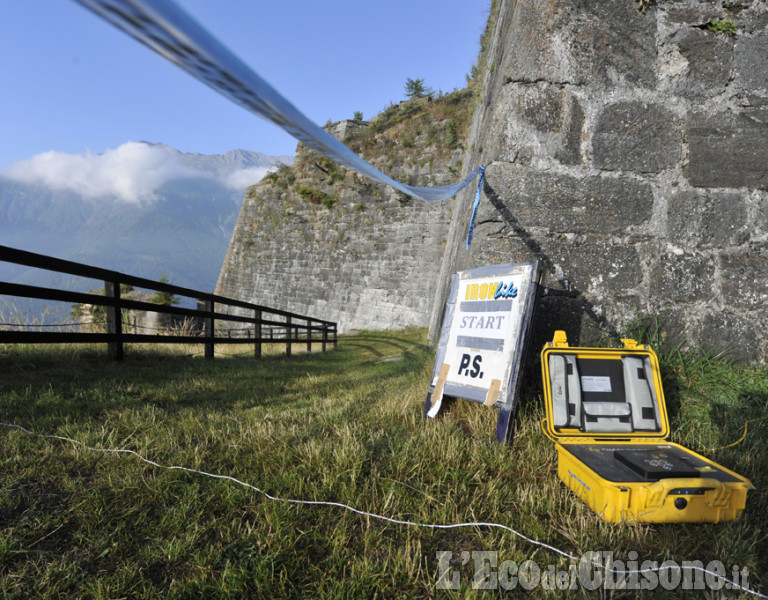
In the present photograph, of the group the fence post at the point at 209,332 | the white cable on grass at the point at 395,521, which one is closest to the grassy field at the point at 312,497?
the white cable on grass at the point at 395,521

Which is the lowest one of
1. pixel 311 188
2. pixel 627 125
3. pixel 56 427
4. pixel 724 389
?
pixel 56 427

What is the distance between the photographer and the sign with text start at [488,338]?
242cm

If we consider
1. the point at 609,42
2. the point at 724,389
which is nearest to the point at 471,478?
the point at 724,389

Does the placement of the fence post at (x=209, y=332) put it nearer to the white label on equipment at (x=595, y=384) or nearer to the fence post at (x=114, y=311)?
the fence post at (x=114, y=311)

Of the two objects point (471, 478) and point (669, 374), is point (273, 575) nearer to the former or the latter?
point (471, 478)

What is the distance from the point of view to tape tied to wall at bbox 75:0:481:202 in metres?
1.05

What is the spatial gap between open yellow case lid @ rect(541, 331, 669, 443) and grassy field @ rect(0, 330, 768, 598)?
0.20 m

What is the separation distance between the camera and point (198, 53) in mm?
1237

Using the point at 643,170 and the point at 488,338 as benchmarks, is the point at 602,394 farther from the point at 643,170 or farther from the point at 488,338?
the point at 643,170

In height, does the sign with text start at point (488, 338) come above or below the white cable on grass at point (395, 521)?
above

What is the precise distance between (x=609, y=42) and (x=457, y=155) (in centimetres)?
1015

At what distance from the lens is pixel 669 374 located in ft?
8.99

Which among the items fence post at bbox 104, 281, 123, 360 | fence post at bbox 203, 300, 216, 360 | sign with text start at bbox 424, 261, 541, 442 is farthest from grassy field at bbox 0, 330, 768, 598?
fence post at bbox 203, 300, 216, 360

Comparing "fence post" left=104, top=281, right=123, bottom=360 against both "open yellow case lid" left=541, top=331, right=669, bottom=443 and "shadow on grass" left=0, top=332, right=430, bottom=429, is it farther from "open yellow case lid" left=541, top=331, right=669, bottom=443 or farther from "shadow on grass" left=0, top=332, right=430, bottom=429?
"open yellow case lid" left=541, top=331, right=669, bottom=443
